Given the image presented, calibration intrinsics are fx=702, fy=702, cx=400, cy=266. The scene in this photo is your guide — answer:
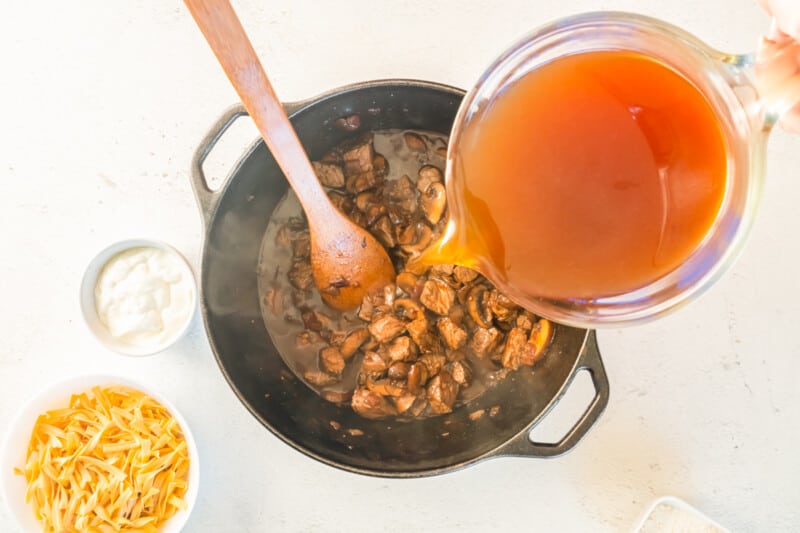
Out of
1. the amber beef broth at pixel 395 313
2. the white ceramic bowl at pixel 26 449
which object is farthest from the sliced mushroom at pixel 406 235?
the white ceramic bowl at pixel 26 449


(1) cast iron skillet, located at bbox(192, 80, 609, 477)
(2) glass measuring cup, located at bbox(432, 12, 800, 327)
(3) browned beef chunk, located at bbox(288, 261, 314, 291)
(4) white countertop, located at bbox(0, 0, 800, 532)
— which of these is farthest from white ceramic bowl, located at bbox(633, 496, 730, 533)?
(3) browned beef chunk, located at bbox(288, 261, 314, 291)

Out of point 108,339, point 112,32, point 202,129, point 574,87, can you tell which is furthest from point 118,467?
point 574,87

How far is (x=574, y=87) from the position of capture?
42.3 inches

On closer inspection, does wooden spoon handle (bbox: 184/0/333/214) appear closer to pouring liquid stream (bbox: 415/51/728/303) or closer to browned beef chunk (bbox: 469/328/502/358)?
pouring liquid stream (bbox: 415/51/728/303)

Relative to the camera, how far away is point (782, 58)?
1057 millimetres

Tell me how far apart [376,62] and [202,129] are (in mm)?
448

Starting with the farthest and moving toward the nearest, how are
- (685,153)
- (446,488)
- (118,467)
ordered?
(446,488), (118,467), (685,153)

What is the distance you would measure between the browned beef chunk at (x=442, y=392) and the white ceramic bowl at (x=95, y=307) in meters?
0.56

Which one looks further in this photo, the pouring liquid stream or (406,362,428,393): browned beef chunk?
(406,362,428,393): browned beef chunk

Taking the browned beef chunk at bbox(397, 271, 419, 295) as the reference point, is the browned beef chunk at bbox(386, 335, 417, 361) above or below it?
below

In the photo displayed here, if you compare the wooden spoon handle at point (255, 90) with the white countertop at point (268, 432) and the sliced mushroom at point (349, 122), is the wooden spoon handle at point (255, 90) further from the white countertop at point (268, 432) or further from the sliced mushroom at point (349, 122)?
the white countertop at point (268, 432)

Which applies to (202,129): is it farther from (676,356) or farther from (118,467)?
(676,356)

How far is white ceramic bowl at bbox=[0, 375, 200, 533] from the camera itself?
155cm

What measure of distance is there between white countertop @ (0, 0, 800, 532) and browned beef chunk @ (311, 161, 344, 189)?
20cm
